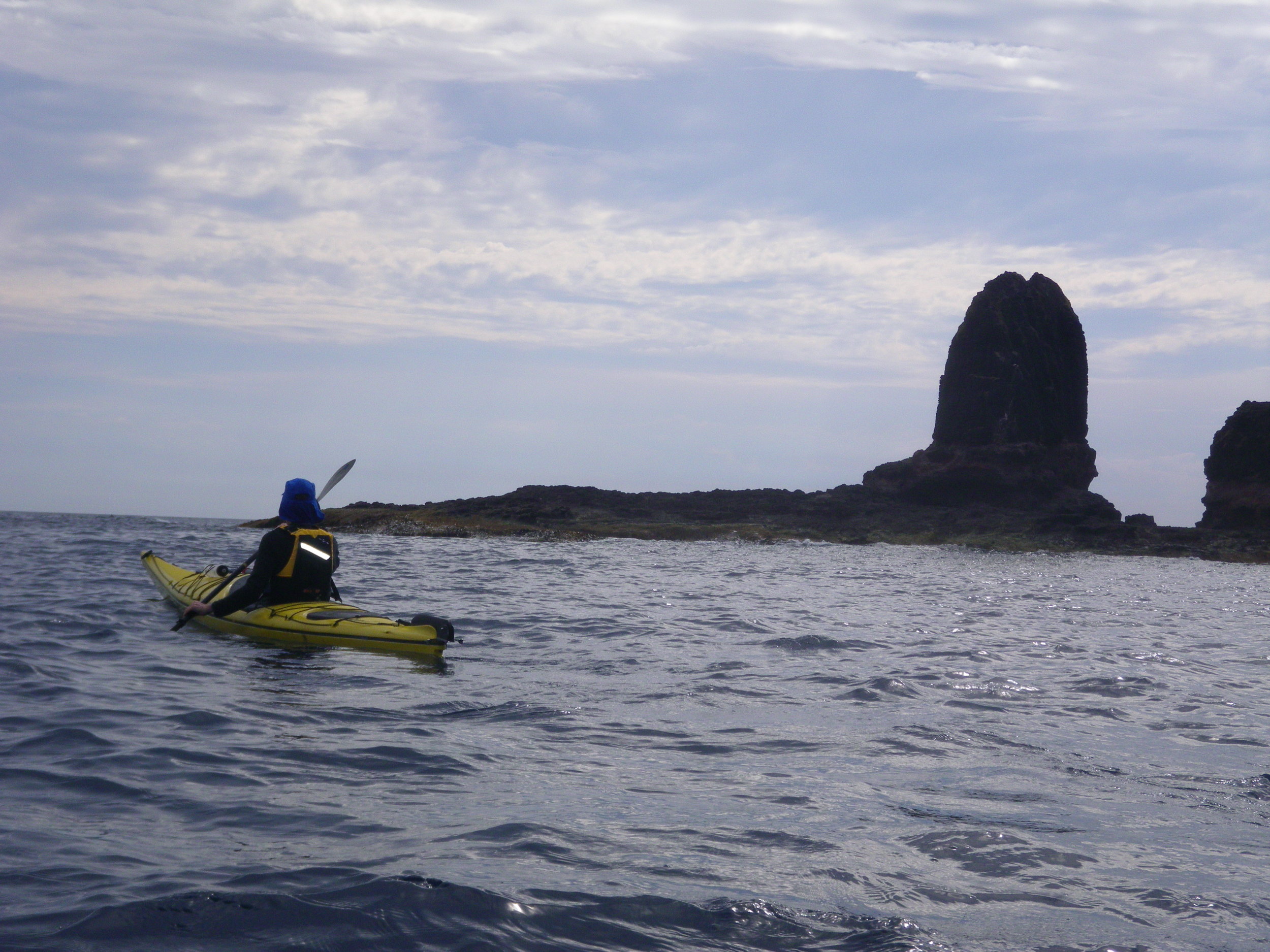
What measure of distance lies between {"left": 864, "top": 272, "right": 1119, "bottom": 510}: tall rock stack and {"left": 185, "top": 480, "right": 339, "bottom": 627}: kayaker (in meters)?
44.9

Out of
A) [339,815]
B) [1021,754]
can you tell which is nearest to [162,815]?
[339,815]

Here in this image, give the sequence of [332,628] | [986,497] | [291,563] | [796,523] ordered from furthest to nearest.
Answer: [986,497], [796,523], [291,563], [332,628]

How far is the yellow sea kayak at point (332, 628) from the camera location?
344 inches

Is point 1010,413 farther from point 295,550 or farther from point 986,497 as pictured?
point 295,550

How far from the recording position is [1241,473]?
52250 mm

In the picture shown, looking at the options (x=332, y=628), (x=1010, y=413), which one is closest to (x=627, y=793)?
(x=332, y=628)

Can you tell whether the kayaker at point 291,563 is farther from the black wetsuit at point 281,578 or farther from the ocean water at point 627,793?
the ocean water at point 627,793

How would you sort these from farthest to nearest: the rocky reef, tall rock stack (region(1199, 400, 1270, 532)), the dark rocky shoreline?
tall rock stack (region(1199, 400, 1270, 532)), the rocky reef, the dark rocky shoreline

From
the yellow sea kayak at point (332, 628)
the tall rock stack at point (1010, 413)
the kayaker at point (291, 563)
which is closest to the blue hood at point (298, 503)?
the kayaker at point (291, 563)

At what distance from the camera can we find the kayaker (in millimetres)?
9508

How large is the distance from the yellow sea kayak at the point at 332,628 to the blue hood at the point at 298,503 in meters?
0.87

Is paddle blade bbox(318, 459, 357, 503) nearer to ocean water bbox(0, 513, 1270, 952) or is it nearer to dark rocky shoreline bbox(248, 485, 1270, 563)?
ocean water bbox(0, 513, 1270, 952)

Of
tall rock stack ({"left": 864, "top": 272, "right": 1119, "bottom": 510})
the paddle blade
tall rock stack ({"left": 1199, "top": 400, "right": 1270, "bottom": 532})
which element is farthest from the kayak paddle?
tall rock stack ({"left": 1199, "top": 400, "right": 1270, "bottom": 532})

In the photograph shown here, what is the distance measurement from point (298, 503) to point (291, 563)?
0.64 meters
